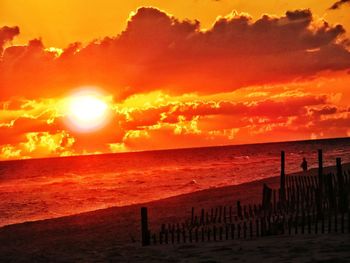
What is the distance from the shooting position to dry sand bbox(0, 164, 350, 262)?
13.7 meters

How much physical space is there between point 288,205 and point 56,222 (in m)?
17.7

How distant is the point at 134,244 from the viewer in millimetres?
19438

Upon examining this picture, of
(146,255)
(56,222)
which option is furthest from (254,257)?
(56,222)

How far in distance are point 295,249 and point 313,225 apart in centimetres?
358

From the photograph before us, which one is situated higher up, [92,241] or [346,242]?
[346,242]

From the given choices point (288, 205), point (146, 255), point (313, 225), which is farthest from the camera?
point (288, 205)

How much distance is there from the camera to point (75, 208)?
150 feet

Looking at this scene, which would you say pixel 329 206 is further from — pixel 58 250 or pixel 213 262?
pixel 58 250

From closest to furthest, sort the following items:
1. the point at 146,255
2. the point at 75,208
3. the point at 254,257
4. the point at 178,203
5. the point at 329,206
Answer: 1. the point at 254,257
2. the point at 146,255
3. the point at 329,206
4. the point at 178,203
5. the point at 75,208

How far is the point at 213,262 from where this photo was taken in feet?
44.3

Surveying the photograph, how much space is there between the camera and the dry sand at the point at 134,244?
44.8ft

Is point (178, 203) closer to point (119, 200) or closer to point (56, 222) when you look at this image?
point (56, 222)

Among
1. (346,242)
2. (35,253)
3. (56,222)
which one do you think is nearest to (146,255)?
(346,242)

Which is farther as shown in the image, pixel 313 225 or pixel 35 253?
pixel 35 253
